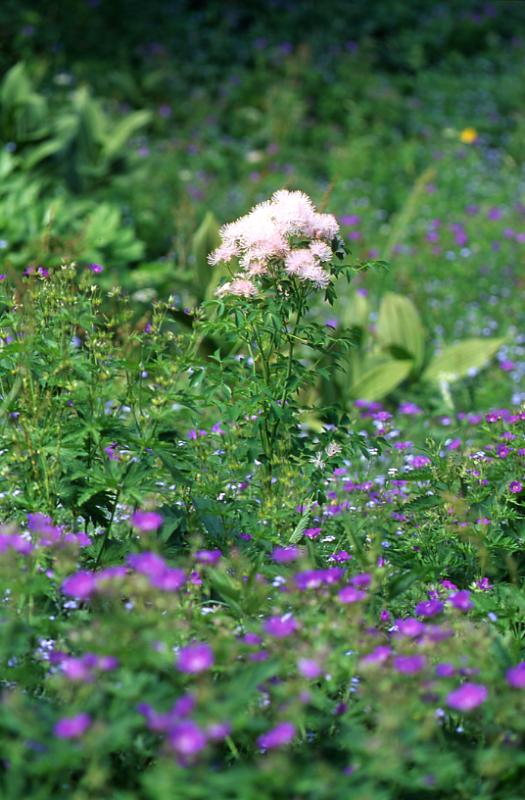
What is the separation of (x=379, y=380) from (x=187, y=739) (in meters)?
2.75

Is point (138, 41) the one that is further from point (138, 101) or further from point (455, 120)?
point (455, 120)

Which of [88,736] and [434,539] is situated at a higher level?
[88,736]

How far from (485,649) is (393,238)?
11.6ft

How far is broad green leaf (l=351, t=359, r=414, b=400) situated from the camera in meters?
3.87

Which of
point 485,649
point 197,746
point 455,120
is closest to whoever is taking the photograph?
point 197,746

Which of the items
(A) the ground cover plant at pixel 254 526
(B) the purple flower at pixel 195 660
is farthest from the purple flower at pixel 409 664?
(B) the purple flower at pixel 195 660

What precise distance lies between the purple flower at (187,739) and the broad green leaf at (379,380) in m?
2.66

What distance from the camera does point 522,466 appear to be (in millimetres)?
2395

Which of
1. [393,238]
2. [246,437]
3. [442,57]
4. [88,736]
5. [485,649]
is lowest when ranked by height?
[442,57]

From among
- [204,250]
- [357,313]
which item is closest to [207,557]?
[204,250]

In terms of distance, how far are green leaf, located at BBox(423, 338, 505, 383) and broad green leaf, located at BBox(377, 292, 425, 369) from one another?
3.4 inches

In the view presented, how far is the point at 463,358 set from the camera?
4.11 metres

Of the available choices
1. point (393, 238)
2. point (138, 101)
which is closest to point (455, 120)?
point (138, 101)

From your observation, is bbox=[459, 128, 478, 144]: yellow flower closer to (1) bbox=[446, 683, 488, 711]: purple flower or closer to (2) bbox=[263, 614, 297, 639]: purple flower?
(2) bbox=[263, 614, 297, 639]: purple flower
